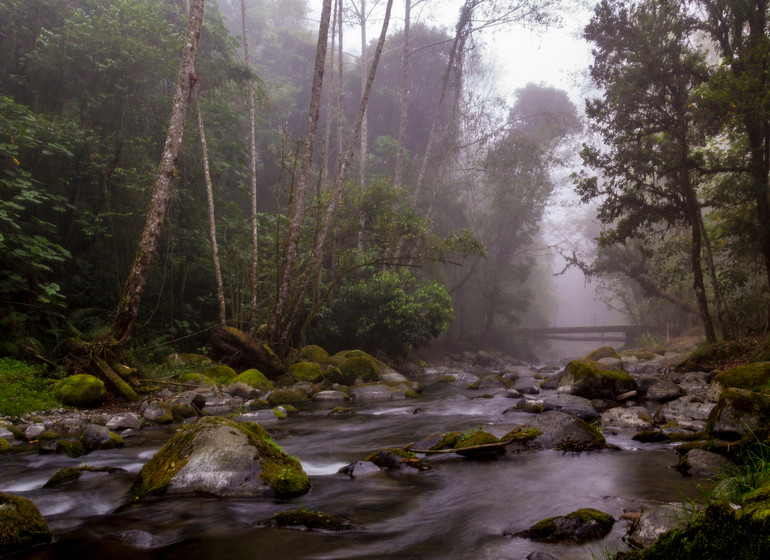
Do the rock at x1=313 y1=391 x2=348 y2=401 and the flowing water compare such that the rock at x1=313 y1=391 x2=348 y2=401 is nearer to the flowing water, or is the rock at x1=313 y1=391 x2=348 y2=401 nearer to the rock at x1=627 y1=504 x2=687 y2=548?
the flowing water

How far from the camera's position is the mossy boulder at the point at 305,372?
12820mm

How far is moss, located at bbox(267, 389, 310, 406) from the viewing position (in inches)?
392

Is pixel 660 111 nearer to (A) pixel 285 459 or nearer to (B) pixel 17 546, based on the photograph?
(A) pixel 285 459

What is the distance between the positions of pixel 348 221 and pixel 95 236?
803 centimetres

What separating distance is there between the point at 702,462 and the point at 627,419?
2944mm

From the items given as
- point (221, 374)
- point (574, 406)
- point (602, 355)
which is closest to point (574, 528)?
point (574, 406)

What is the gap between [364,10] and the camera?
1096 inches

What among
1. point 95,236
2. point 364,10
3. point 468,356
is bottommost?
point 468,356

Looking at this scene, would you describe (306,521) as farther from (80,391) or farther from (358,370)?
(358,370)

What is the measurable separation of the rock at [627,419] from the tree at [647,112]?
701 cm

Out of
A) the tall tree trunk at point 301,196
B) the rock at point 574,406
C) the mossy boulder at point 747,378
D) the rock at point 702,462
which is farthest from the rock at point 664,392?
the tall tree trunk at point 301,196

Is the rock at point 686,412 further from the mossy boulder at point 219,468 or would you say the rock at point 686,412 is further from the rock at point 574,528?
the mossy boulder at point 219,468

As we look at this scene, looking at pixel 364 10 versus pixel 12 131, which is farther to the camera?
pixel 364 10

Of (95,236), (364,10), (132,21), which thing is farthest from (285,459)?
(364,10)
